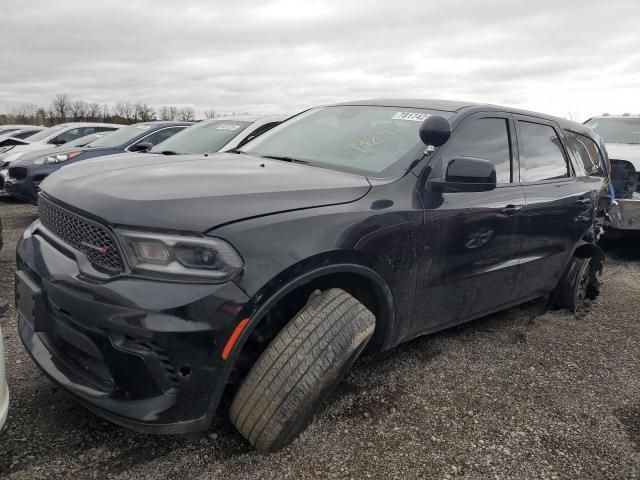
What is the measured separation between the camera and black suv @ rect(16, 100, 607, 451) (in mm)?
1886

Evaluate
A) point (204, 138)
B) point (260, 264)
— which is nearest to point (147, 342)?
point (260, 264)

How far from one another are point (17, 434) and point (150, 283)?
1066 mm

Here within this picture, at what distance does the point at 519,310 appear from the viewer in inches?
173

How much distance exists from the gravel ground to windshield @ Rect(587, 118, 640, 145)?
16.6 feet

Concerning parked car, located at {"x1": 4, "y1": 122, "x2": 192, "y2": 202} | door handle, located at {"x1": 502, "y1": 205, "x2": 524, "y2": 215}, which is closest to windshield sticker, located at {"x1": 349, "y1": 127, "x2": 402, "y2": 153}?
door handle, located at {"x1": 502, "y1": 205, "x2": 524, "y2": 215}

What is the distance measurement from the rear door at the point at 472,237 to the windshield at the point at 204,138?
11.8ft

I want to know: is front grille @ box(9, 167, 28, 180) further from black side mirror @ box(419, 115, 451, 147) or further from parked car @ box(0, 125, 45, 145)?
parked car @ box(0, 125, 45, 145)

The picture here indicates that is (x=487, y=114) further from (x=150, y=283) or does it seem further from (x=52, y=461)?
(x=52, y=461)

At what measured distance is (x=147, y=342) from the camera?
6.03 feet

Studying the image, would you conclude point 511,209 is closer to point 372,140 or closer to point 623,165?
point 372,140

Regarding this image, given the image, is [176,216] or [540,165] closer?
[176,216]

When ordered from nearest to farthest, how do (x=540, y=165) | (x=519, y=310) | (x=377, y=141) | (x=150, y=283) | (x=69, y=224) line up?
(x=150, y=283) < (x=69, y=224) < (x=377, y=141) < (x=540, y=165) < (x=519, y=310)

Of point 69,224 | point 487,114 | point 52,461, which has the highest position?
point 487,114

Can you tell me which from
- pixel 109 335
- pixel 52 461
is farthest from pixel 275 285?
pixel 52 461
